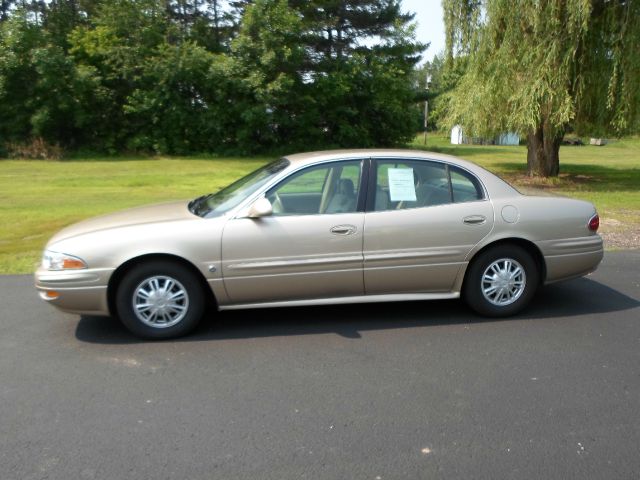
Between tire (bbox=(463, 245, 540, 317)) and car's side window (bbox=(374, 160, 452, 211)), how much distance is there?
651 millimetres

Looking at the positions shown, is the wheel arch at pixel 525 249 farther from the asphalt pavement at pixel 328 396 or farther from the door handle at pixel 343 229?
the door handle at pixel 343 229

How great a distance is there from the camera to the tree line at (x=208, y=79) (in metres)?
29.4

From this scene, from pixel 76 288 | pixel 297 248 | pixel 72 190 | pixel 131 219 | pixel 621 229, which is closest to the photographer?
pixel 76 288

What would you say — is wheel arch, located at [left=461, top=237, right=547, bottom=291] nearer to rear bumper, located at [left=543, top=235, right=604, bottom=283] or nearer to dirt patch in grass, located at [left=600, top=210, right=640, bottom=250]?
rear bumper, located at [left=543, top=235, right=604, bottom=283]

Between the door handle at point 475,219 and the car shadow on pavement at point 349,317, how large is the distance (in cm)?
87

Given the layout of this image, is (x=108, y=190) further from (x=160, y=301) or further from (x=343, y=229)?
Result: (x=343, y=229)

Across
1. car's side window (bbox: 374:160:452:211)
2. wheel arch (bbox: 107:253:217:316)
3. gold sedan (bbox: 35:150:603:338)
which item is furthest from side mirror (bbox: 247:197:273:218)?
car's side window (bbox: 374:160:452:211)

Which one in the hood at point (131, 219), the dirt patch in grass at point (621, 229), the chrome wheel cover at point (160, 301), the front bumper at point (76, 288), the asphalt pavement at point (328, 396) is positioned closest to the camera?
the asphalt pavement at point (328, 396)

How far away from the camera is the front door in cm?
477

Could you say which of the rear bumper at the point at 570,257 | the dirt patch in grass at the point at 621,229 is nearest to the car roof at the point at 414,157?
the rear bumper at the point at 570,257

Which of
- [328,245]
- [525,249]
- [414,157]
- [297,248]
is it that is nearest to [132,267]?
[297,248]

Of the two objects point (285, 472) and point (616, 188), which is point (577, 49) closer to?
point (616, 188)

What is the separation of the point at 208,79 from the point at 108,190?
16.4 metres

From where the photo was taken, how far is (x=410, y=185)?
5.19 metres
